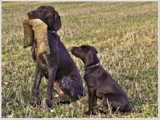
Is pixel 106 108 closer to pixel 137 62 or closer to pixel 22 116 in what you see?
pixel 22 116

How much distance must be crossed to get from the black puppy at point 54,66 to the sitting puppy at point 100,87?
0.57 meters

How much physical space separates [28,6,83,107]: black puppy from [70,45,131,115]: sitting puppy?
1.86 feet

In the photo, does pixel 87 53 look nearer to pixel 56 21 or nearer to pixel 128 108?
pixel 56 21

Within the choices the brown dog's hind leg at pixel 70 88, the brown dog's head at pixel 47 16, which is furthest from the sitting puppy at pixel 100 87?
the brown dog's head at pixel 47 16

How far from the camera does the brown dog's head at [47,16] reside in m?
7.20

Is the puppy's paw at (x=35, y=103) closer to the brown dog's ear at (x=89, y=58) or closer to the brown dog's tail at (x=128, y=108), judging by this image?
the brown dog's ear at (x=89, y=58)

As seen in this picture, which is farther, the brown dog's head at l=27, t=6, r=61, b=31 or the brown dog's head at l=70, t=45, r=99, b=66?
the brown dog's head at l=27, t=6, r=61, b=31

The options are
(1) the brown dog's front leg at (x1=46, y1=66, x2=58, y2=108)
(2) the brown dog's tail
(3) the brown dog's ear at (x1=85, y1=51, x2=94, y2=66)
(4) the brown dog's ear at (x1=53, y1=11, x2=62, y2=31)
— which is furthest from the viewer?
(4) the brown dog's ear at (x1=53, y1=11, x2=62, y2=31)

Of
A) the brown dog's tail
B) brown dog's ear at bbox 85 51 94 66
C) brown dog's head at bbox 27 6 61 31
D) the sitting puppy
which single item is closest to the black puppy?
brown dog's head at bbox 27 6 61 31

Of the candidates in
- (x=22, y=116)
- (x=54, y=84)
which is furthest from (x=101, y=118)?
(x=54, y=84)

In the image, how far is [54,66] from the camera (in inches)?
284

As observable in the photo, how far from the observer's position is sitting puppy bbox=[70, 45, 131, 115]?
21.5 ft

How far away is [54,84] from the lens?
7.71 meters

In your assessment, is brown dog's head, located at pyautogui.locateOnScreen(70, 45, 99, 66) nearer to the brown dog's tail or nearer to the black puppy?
the black puppy
